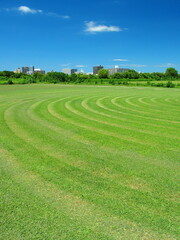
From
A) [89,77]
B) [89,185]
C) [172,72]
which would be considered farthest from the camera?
[172,72]

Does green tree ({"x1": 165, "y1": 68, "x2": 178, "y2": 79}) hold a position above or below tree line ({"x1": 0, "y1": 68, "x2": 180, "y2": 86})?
above

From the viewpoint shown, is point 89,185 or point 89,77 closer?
point 89,185

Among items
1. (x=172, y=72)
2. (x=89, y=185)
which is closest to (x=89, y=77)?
(x=172, y=72)

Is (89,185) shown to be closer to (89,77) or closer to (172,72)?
(89,77)

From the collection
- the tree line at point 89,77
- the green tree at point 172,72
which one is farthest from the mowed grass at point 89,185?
the green tree at point 172,72

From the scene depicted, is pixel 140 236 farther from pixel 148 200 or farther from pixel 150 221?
pixel 148 200

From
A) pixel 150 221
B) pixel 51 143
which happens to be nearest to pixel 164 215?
pixel 150 221

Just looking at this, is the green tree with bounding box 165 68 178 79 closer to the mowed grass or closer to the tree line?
the tree line

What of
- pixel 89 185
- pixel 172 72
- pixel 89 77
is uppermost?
pixel 172 72

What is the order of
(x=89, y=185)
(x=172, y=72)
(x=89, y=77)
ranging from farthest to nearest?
1. (x=172, y=72)
2. (x=89, y=77)
3. (x=89, y=185)

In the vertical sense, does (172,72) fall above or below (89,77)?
above

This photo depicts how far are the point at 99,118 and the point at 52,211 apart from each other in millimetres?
8791

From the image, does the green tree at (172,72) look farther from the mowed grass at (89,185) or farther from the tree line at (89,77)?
the mowed grass at (89,185)

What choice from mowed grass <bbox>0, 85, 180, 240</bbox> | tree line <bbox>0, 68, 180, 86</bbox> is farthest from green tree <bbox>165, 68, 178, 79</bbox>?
mowed grass <bbox>0, 85, 180, 240</bbox>
